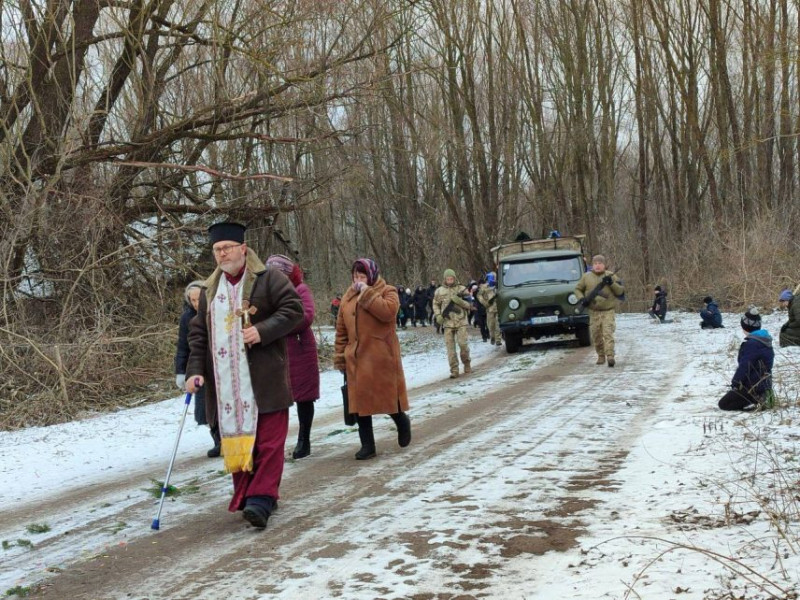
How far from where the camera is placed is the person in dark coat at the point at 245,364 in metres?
5.28

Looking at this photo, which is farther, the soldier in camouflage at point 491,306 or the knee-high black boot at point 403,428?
the soldier in camouflage at point 491,306

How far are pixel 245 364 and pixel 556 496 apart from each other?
227 cm

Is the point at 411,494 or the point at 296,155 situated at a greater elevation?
the point at 296,155

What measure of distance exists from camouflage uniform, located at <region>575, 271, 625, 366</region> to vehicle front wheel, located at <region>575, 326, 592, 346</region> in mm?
3999

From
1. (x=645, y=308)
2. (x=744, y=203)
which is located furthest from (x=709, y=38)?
(x=645, y=308)

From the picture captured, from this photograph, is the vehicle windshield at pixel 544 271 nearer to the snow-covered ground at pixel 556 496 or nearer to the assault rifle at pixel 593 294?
the assault rifle at pixel 593 294

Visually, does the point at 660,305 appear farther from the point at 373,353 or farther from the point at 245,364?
the point at 245,364

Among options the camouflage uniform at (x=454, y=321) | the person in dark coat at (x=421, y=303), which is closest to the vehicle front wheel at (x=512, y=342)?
the camouflage uniform at (x=454, y=321)

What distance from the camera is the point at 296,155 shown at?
780 inches

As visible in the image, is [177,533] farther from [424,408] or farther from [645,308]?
[645,308]

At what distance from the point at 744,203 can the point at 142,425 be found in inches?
972

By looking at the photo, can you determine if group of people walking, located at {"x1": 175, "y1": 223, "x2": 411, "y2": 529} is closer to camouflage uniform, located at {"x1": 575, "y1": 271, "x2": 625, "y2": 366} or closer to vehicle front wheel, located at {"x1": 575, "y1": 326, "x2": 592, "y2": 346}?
camouflage uniform, located at {"x1": 575, "y1": 271, "x2": 625, "y2": 366}

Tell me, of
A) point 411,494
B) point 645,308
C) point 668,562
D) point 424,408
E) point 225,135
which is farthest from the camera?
point 645,308

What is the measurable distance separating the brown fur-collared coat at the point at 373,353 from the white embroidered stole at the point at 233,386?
6.69ft
